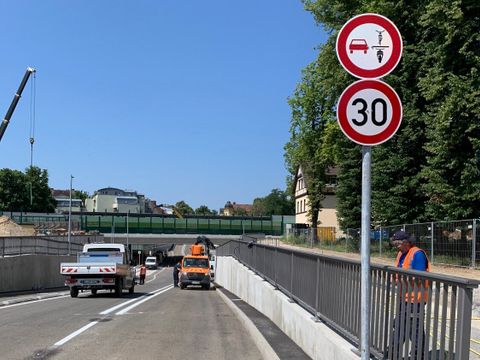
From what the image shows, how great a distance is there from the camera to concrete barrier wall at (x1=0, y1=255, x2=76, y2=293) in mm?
27062

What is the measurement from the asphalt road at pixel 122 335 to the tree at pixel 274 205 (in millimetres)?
164263

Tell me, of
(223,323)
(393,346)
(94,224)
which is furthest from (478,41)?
(94,224)

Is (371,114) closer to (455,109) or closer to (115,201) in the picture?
(455,109)

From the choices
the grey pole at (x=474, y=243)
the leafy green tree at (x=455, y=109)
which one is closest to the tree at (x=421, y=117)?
the leafy green tree at (x=455, y=109)

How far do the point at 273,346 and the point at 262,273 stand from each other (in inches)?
298

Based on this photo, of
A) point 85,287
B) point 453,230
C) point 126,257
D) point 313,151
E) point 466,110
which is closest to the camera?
point 453,230

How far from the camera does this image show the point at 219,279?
4244 centimetres

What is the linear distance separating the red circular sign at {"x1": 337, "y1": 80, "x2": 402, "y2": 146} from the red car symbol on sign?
344mm

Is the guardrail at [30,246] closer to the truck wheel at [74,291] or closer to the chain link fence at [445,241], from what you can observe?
the truck wheel at [74,291]

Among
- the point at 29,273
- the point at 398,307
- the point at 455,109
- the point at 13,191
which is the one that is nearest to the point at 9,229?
the point at 29,273

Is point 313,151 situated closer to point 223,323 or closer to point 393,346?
point 223,323

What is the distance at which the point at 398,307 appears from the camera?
512cm

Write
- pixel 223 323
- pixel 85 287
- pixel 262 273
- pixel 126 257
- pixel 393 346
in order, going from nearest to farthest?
pixel 393 346 < pixel 223 323 < pixel 262 273 < pixel 85 287 < pixel 126 257

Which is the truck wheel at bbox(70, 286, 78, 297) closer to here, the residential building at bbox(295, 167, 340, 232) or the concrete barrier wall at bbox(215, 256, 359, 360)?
the concrete barrier wall at bbox(215, 256, 359, 360)
